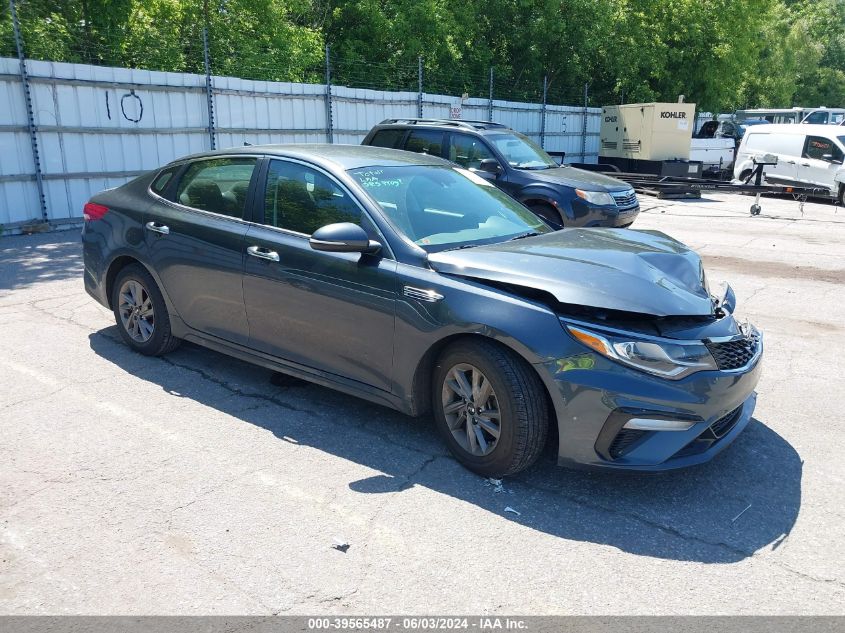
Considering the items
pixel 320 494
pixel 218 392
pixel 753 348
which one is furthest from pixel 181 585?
pixel 753 348

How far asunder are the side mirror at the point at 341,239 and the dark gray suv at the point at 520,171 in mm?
6527

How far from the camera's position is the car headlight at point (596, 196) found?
1073 cm

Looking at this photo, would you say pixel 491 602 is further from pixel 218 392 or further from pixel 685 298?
pixel 218 392

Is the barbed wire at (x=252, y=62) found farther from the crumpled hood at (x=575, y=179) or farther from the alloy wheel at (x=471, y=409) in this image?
the alloy wheel at (x=471, y=409)

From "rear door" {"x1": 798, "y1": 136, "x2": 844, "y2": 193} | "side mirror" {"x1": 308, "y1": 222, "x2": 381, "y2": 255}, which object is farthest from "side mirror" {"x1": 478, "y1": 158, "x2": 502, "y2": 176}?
"rear door" {"x1": 798, "y1": 136, "x2": 844, "y2": 193}

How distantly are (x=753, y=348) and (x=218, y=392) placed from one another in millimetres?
3409

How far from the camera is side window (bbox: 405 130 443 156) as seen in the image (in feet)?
37.1

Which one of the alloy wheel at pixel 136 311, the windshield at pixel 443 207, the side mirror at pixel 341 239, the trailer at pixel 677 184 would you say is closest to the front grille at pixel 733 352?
the windshield at pixel 443 207

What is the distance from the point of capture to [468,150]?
11.3m

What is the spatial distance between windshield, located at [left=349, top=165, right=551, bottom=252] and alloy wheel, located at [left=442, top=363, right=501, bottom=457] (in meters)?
0.79

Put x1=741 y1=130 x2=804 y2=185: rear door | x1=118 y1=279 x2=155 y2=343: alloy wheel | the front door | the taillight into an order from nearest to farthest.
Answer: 1. the front door
2. x1=118 y1=279 x2=155 y2=343: alloy wheel
3. the taillight
4. x1=741 y1=130 x2=804 y2=185: rear door

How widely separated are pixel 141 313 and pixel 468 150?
6.63 metres

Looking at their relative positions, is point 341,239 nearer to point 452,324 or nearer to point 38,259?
point 452,324

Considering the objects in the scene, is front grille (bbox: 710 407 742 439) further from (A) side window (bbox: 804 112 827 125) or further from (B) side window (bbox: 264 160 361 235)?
(A) side window (bbox: 804 112 827 125)
